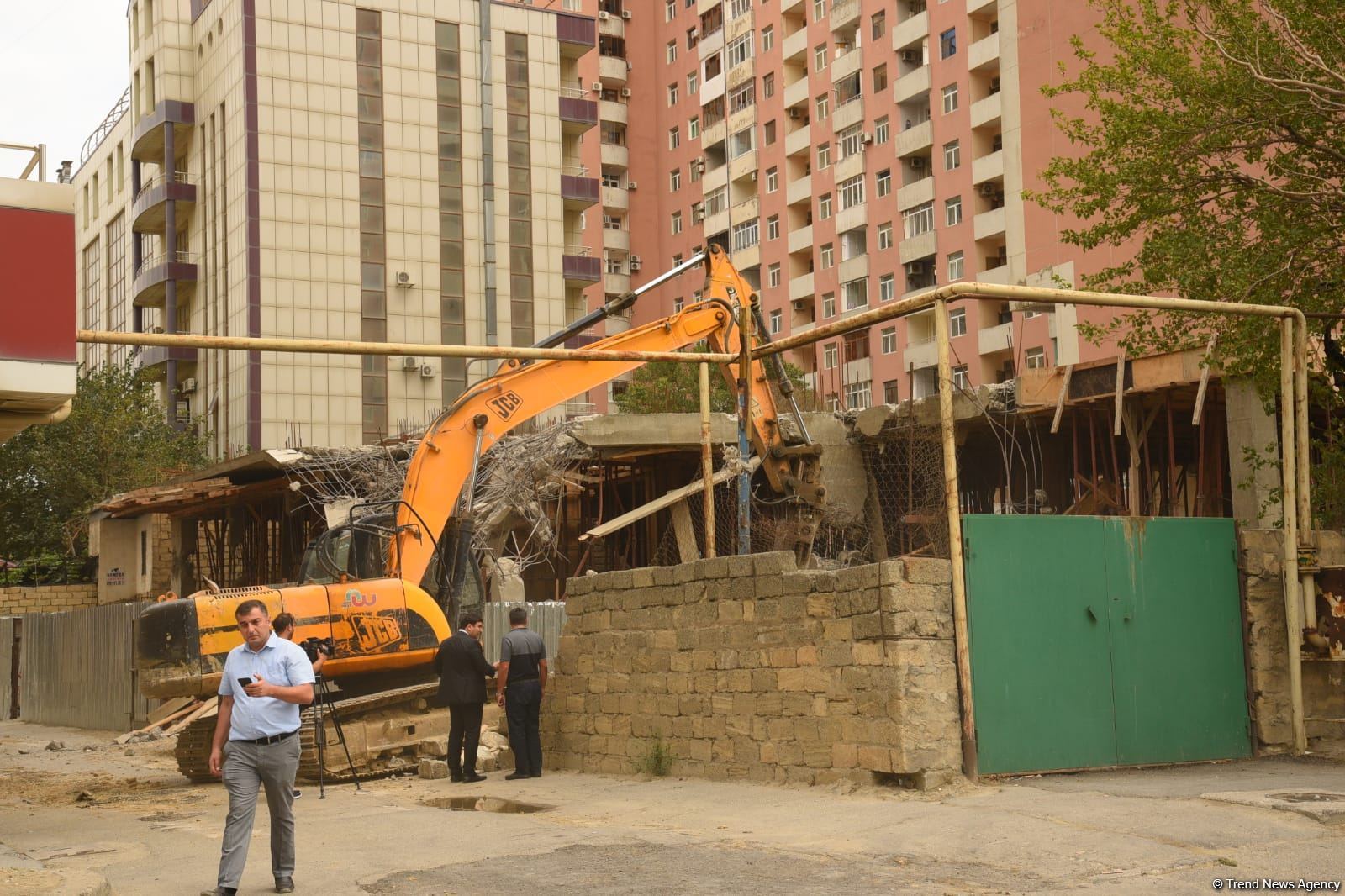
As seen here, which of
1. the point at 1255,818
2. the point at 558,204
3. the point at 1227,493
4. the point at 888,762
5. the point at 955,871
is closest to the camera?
the point at 955,871

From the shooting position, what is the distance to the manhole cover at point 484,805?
496 inches

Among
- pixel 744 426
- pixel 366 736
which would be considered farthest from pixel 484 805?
pixel 744 426

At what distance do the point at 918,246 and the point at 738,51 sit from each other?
1639cm

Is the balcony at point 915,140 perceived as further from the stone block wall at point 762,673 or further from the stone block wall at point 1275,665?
the stone block wall at point 1275,665

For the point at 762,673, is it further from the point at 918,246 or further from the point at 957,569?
the point at 918,246

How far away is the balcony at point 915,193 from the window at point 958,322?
450 centimetres

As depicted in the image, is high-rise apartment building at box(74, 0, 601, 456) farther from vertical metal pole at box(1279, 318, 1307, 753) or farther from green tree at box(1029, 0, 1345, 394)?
vertical metal pole at box(1279, 318, 1307, 753)

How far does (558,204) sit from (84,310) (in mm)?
28438

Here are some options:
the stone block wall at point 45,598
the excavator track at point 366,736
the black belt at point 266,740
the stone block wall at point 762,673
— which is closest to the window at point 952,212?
the stone block wall at point 45,598

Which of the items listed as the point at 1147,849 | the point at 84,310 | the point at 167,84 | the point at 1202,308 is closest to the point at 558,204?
the point at 167,84

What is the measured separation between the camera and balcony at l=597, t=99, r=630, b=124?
251ft

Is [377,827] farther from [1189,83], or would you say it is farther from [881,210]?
[881,210]

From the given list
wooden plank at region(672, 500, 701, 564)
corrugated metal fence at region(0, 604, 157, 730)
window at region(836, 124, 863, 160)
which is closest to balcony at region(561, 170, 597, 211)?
Answer: window at region(836, 124, 863, 160)

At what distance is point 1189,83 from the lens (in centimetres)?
1733
